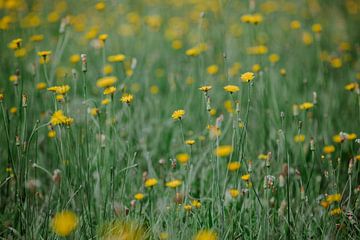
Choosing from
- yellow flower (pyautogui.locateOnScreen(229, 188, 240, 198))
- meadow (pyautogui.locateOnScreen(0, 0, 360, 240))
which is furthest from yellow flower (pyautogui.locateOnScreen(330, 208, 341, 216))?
yellow flower (pyautogui.locateOnScreen(229, 188, 240, 198))

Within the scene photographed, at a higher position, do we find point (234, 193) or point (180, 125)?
point (180, 125)

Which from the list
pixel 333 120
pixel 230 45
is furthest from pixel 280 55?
pixel 333 120

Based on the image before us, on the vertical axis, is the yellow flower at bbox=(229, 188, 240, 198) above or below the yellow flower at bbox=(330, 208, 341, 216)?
above

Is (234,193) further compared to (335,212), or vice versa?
(234,193)

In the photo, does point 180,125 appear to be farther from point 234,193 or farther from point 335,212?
point 335,212

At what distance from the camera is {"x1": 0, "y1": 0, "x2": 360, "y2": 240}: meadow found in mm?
1854

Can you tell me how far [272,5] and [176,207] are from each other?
3113 millimetres

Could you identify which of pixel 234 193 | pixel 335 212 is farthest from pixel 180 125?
pixel 335 212

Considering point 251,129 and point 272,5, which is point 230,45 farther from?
point 251,129

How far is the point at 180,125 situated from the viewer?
1.83 m

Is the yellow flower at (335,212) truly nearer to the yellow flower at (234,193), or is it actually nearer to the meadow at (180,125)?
the meadow at (180,125)

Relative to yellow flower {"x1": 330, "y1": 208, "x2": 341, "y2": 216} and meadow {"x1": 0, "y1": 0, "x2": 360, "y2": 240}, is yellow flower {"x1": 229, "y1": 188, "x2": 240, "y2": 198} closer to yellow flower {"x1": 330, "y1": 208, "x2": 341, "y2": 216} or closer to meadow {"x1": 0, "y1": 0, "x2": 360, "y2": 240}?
meadow {"x1": 0, "y1": 0, "x2": 360, "y2": 240}

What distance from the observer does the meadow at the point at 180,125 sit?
1.85 metres

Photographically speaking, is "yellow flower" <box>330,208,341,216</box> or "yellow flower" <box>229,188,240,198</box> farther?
"yellow flower" <box>229,188,240,198</box>
